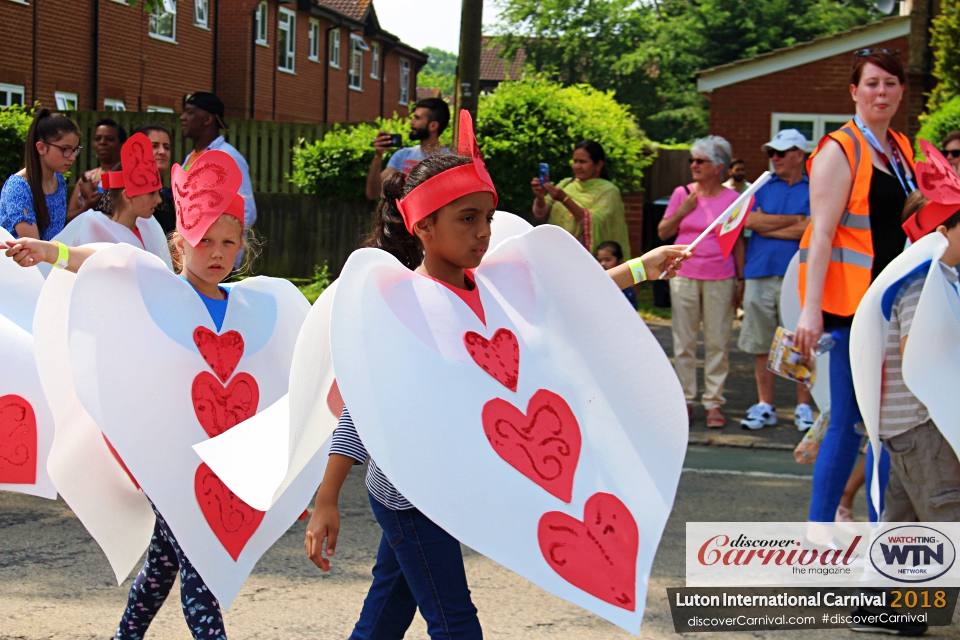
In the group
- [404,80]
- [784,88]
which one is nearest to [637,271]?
[784,88]

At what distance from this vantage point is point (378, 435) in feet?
8.34

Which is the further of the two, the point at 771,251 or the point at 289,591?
the point at 771,251

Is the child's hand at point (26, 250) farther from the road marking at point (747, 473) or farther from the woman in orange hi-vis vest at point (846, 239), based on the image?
the road marking at point (747, 473)

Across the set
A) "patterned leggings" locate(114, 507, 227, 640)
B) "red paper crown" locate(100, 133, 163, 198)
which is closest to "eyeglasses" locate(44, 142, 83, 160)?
"red paper crown" locate(100, 133, 163, 198)

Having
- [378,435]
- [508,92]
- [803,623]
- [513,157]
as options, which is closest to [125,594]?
[378,435]

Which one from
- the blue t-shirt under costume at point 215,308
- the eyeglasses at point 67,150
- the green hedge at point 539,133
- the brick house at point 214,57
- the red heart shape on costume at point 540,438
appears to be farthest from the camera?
the brick house at point 214,57

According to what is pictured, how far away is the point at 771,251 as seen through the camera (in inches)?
309

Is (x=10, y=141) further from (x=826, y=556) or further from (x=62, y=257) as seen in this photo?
(x=826, y=556)

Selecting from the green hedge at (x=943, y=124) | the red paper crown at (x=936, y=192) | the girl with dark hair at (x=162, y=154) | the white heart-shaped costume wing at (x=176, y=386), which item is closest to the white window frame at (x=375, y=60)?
the green hedge at (x=943, y=124)

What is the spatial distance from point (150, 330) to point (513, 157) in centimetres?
926

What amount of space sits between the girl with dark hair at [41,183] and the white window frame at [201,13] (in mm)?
24882

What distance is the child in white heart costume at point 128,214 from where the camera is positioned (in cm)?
488

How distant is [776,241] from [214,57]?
2582 cm

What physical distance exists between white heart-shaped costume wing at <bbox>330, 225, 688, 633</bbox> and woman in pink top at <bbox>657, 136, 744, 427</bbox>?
4772 mm
